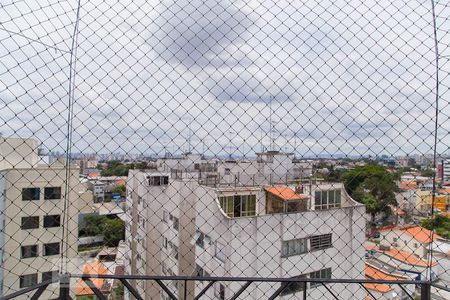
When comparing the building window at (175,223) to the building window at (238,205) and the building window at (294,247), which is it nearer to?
the building window at (238,205)

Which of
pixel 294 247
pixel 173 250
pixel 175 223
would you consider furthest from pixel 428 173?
pixel 173 250

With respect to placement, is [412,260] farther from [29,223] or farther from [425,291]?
[29,223]

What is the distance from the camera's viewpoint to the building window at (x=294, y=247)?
509 centimetres

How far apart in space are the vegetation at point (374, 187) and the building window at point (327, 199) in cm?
355

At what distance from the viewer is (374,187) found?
225 cm

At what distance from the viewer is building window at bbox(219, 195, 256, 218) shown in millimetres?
5805

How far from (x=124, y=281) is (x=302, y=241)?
455cm

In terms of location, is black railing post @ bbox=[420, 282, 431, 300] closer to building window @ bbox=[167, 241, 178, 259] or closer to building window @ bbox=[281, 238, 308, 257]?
building window @ bbox=[281, 238, 308, 257]

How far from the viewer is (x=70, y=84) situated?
1.25m

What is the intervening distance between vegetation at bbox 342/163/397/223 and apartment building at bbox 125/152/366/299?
1.57 metres

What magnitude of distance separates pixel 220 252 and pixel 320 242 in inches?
72.4

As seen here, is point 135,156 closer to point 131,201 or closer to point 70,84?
point 70,84

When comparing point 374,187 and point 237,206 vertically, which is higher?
point 374,187

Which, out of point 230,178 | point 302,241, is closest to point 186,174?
point 230,178
